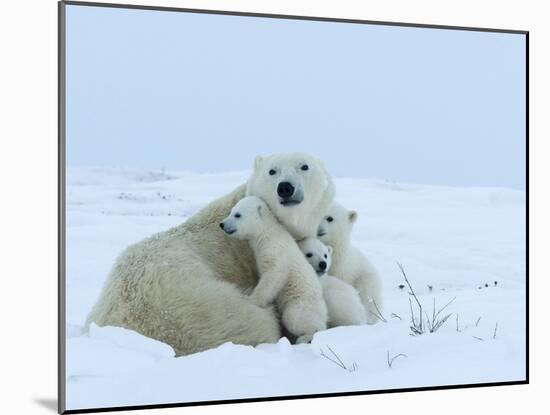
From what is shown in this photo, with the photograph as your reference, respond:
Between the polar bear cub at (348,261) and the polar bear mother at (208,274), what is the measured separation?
99mm

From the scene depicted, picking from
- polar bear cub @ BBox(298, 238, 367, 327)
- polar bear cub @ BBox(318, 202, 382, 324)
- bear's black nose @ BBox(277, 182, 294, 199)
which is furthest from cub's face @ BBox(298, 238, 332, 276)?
bear's black nose @ BBox(277, 182, 294, 199)

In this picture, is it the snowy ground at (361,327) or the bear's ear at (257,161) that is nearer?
the snowy ground at (361,327)

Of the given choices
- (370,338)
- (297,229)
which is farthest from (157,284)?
(370,338)

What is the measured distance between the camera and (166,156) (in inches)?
194

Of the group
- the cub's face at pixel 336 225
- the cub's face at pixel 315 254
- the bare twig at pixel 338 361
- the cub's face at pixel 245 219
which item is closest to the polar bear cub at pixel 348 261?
the cub's face at pixel 336 225

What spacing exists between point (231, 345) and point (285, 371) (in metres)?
0.32

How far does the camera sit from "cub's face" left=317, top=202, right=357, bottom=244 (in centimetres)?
512

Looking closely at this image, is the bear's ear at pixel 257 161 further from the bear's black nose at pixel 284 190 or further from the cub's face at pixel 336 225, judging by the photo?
the cub's face at pixel 336 225

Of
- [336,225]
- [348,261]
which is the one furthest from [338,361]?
[336,225]

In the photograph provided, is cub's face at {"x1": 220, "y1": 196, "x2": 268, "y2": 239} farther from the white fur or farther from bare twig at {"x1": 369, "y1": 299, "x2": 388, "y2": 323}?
bare twig at {"x1": 369, "y1": 299, "x2": 388, "y2": 323}

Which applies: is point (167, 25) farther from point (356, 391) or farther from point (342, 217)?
point (356, 391)

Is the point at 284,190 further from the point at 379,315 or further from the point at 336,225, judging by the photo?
the point at 379,315

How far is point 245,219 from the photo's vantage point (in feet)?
16.0

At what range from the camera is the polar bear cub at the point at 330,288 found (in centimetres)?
500
